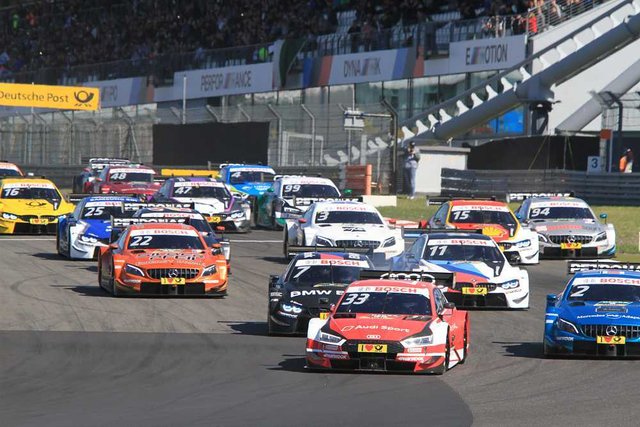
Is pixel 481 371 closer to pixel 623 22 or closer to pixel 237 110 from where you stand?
pixel 623 22

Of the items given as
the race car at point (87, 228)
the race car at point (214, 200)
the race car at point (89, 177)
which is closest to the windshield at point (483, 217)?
the race car at point (87, 228)

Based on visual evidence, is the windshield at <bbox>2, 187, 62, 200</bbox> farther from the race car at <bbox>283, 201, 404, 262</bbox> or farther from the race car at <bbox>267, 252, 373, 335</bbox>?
the race car at <bbox>267, 252, 373, 335</bbox>

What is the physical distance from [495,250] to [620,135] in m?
20.5

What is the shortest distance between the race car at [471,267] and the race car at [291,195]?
41.1 feet

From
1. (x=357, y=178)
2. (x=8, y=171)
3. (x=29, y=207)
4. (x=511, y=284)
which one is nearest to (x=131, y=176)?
(x=8, y=171)

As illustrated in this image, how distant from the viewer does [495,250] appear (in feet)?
75.4

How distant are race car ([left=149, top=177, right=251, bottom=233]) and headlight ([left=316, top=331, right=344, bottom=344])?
20.6 metres

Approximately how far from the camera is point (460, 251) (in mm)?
23078

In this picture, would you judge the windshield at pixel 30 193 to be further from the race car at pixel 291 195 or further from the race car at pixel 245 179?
the race car at pixel 245 179

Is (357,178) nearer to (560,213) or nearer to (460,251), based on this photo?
(560,213)

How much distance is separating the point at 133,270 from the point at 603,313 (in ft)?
27.9

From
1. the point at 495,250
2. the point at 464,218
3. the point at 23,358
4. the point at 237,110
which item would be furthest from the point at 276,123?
the point at 23,358

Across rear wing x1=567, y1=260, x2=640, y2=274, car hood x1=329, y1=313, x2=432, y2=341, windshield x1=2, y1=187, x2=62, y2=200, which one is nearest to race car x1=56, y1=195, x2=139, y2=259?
windshield x1=2, y1=187, x2=62, y2=200

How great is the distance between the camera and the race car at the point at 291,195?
120ft
